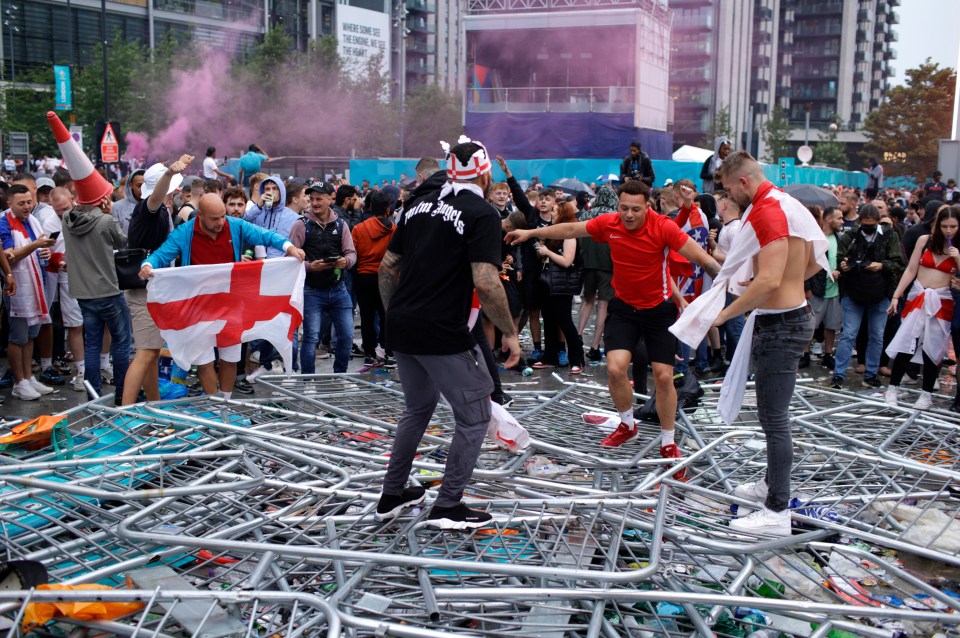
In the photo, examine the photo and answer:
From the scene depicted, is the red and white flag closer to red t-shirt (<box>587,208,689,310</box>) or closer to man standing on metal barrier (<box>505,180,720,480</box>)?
man standing on metal barrier (<box>505,180,720,480</box>)

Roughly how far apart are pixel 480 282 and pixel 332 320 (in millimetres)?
5000

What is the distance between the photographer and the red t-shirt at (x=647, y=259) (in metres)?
7.04

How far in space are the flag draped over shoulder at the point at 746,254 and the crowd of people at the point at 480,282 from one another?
0.01 meters

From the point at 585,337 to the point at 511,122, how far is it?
28063 millimetres

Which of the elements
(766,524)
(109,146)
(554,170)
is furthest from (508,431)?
(554,170)

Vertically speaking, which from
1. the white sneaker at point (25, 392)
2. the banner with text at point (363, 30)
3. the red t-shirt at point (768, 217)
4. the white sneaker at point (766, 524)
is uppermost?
the banner with text at point (363, 30)

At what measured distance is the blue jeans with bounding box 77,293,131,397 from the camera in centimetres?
837

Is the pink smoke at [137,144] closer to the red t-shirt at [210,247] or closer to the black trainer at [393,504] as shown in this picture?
the red t-shirt at [210,247]

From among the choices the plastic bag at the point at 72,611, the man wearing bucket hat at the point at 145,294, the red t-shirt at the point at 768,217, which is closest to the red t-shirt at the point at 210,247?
the man wearing bucket hat at the point at 145,294

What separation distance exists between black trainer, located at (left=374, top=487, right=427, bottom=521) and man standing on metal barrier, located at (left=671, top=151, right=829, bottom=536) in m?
1.86

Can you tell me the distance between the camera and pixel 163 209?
27.1ft

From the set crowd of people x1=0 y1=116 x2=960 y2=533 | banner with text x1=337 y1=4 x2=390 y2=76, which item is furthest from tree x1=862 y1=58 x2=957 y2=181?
crowd of people x1=0 y1=116 x2=960 y2=533

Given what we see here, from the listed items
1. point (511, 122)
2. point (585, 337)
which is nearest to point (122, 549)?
point (585, 337)

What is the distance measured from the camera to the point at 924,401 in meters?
8.91
